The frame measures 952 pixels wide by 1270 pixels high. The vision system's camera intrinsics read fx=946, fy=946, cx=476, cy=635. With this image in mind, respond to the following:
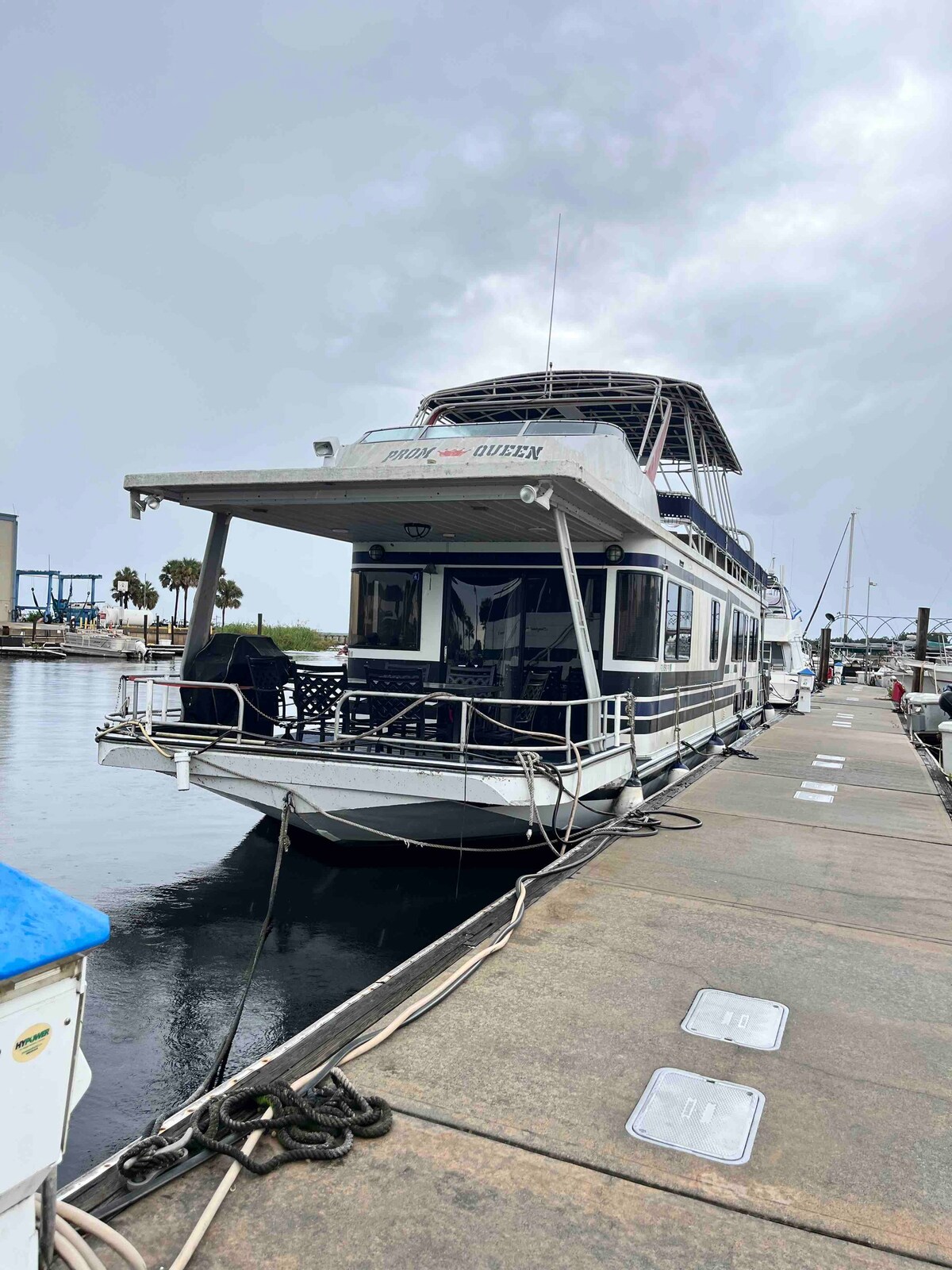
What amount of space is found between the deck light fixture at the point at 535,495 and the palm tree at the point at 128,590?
3531 inches

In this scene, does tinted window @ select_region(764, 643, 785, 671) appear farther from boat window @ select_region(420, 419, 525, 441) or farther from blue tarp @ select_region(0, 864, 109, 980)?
blue tarp @ select_region(0, 864, 109, 980)

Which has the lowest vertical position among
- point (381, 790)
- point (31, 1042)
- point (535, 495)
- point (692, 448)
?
point (381, 790)

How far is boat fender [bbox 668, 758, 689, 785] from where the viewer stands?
38.2 feet

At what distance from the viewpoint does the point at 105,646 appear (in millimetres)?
60219

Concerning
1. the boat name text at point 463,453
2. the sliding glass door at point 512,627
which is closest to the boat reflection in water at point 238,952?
the sliding glass door at point 512,627


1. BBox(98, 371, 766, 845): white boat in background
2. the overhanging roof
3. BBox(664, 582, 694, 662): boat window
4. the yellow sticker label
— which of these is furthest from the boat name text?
the yellow sticker label

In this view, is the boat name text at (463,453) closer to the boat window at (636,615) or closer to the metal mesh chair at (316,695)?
the boat window at (636,615)

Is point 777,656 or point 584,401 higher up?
point 584,401

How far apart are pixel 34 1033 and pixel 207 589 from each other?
25.3 feet

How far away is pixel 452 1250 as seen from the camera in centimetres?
263

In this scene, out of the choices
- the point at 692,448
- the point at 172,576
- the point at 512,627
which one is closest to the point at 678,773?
the point at 512,627

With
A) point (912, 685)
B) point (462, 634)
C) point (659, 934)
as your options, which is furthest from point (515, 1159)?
point (912, 685)

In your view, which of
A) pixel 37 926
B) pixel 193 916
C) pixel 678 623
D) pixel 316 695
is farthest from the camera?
pixel 678 623

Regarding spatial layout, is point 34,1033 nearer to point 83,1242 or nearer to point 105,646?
point 83,1242
